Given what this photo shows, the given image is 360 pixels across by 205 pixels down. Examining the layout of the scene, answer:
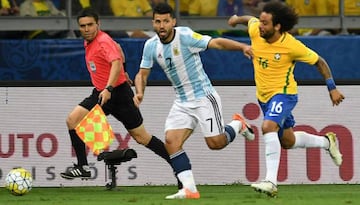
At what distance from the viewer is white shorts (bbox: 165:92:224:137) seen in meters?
12.1

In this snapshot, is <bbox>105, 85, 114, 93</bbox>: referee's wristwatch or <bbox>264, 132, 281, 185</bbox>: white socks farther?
<bbox>105, 85, 114, 93</bbox>: referee's wristwatch

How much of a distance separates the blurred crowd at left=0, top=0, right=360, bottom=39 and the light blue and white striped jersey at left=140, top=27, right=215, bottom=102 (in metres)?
3.87

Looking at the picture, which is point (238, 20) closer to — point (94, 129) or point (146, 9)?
point (94, 129)

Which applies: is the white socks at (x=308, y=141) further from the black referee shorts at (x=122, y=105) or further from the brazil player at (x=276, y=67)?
the black referee shorts at (x=122, y=105)

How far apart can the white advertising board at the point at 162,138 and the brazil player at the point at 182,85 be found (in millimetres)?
2374

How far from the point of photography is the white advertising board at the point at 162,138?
14797 mm

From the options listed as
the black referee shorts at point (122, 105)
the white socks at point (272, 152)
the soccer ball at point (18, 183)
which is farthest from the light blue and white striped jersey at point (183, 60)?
the soccer ball at point (18, 183)

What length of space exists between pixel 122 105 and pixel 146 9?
2727mm

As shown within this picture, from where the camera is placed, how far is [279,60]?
1209 centimetres

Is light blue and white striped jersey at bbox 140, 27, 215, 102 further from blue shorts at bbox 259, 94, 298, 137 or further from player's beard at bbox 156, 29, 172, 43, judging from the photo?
blue shorts at bbox 259, 94, 298, 137

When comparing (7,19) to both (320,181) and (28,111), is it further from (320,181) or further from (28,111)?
(320,181)

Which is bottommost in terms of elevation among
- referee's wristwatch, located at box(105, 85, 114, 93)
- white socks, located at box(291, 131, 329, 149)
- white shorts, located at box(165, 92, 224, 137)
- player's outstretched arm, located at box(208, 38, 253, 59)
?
white socks, located at box(291, 131, 329, 149)

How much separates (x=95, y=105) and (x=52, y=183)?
A: 170 centimetres

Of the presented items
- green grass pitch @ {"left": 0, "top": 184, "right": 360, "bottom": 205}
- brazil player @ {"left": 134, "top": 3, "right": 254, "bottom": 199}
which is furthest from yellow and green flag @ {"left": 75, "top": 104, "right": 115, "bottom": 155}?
brazil player @ {"left": 134, "top": 3, "right": 254, "bottom": 199}
